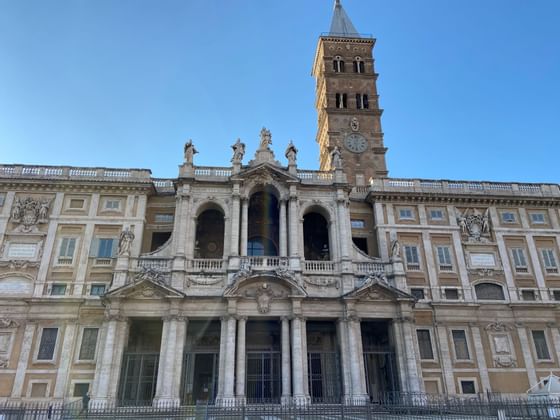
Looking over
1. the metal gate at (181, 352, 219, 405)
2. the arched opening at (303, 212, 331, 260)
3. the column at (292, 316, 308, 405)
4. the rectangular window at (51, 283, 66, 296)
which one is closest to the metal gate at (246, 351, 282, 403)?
the column at (292, 316, 308, 405)

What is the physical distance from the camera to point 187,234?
2916 centimetres

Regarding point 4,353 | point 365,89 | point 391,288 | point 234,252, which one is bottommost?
point 4,353

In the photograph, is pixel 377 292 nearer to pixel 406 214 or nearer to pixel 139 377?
pixel 406 214

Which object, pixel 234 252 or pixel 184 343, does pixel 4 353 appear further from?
pixel 234 252

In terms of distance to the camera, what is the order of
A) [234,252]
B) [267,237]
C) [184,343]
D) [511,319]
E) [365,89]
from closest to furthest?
[184,343], [234,252], [511,319], [267,237], [365,89]

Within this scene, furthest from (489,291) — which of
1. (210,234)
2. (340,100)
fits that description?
(340,100)

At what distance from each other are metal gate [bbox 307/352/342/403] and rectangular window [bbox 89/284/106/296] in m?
14.2

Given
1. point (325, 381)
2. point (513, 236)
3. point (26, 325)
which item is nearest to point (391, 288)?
point (325, 381)

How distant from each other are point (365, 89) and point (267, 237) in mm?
21761

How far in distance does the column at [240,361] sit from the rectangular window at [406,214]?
14.4 metres

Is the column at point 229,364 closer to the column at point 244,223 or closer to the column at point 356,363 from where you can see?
the column at point 244,223

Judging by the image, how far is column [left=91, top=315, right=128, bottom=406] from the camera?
24.2m

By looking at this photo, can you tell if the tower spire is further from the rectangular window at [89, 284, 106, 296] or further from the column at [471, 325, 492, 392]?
the rectangular window at [89, 284, 106, 296]

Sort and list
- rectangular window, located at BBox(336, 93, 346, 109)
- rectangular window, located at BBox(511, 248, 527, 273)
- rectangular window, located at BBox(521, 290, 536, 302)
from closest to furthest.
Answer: rectangular window, located at BBox(521, 290, 536, 302)
rectangular window, located at BBox(511, 248, 527, 273)
rectangular window, located at BBox(336, 93, 346, 109)
